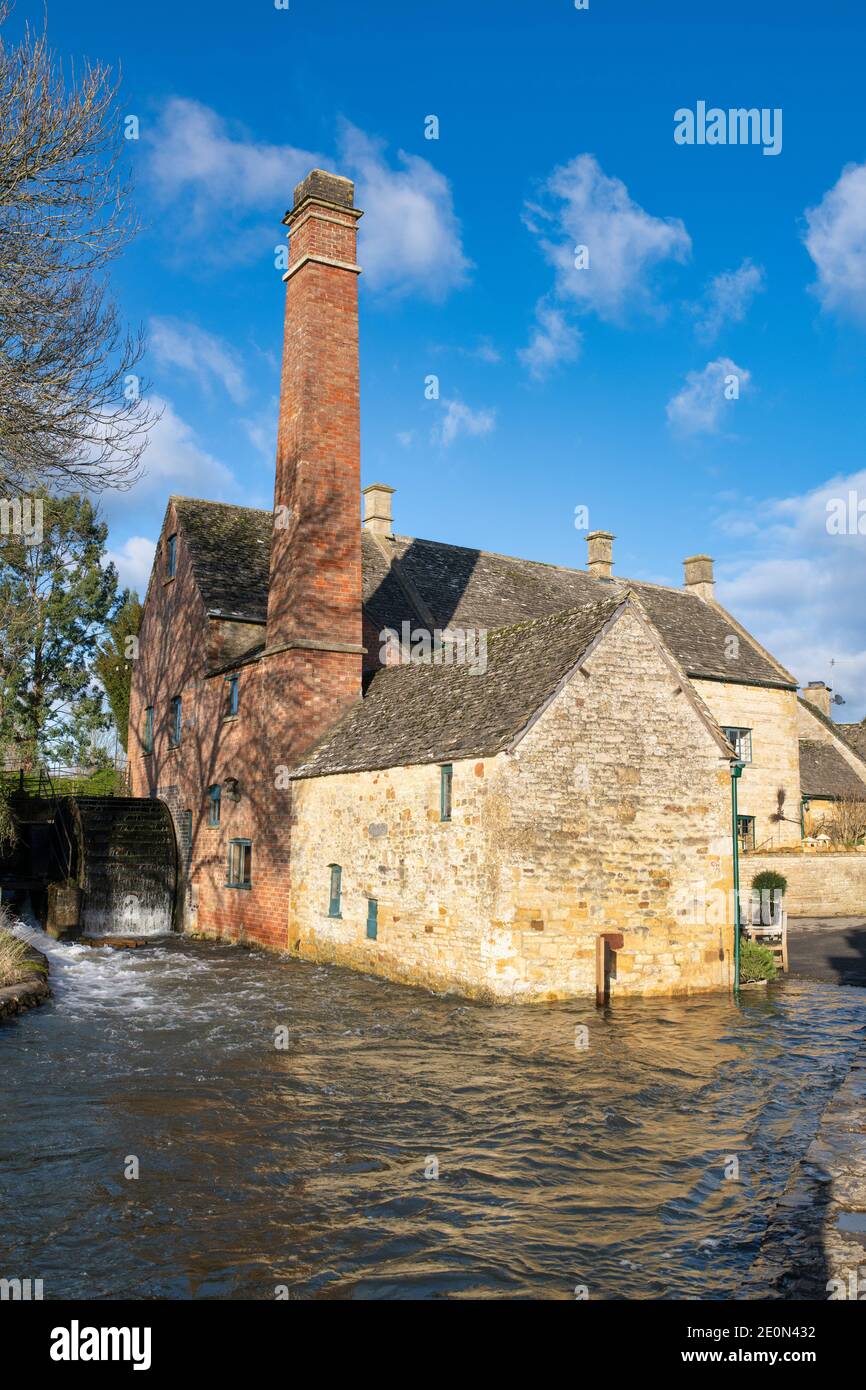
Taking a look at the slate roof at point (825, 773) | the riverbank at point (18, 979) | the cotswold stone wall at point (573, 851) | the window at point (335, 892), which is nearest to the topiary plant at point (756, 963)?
the cotswold stone wall at point (573, 851)

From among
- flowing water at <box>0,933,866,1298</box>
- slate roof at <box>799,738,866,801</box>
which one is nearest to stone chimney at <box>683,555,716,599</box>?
slate roof at <box>799,738,866,801</box>

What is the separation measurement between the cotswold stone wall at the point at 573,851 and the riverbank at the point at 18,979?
16.0 feet

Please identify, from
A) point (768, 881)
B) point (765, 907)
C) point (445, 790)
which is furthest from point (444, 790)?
point (768, 881)

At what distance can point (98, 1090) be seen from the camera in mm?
8922

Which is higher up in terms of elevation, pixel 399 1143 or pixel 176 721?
pixel 176 721

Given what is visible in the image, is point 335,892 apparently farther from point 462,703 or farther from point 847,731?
point 847,731

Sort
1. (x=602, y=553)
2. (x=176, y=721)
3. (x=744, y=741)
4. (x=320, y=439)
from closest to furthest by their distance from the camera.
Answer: (x=320, y=439), (x=176, y=721), (x=744, y=741), (x=602, y=553)

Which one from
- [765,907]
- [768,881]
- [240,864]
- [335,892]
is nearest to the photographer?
[335,892]

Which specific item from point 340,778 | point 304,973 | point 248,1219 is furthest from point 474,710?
point 248,1219

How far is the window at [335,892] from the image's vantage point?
55.4 ft

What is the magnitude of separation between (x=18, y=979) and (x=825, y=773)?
29.3 metres

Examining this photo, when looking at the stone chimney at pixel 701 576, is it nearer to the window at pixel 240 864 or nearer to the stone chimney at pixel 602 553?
the stone chimney at pixel 602 553

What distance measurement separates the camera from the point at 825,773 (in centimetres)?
3500

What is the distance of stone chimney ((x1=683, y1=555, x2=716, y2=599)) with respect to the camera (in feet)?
108
